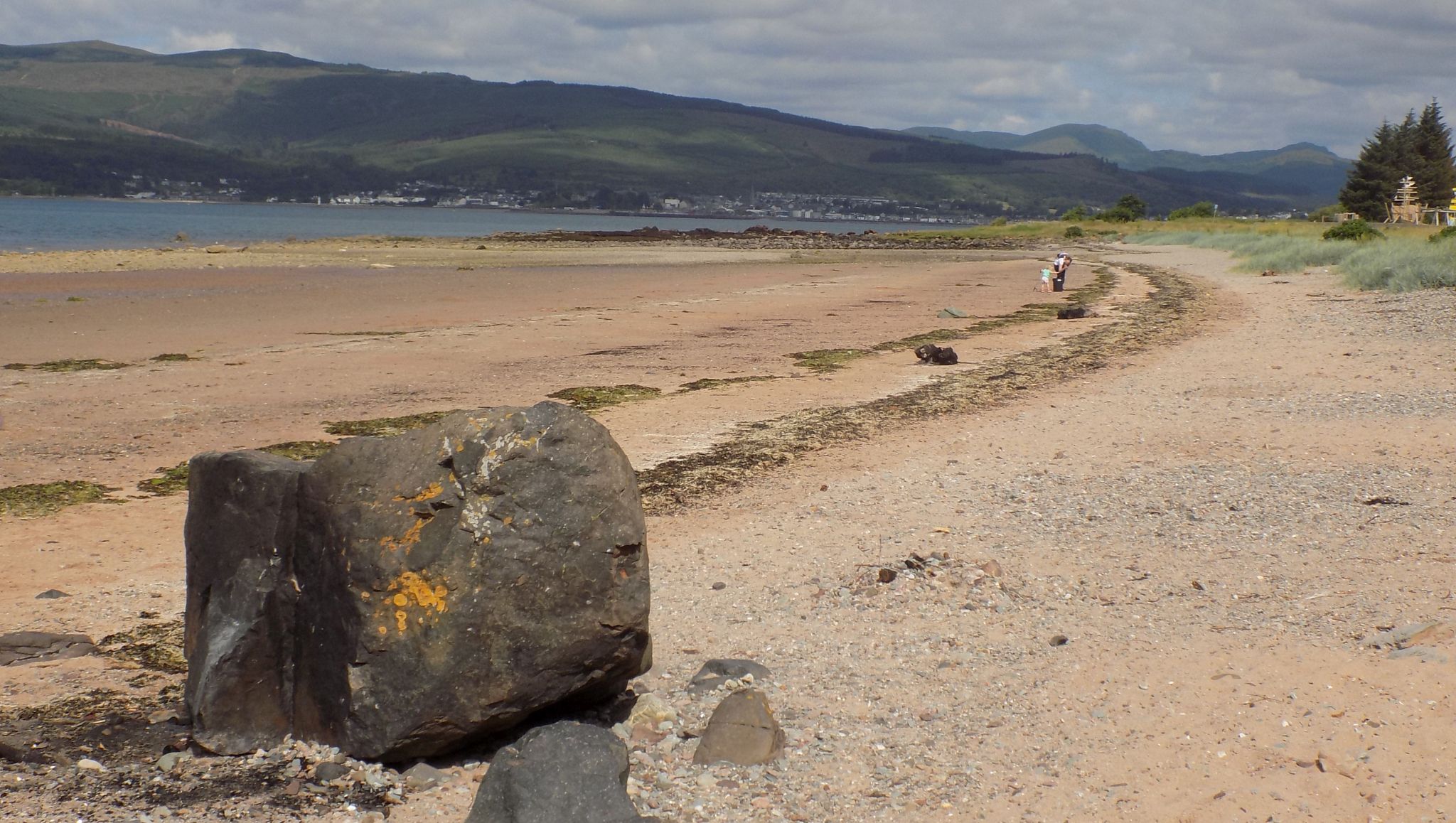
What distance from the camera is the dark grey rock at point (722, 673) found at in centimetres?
506

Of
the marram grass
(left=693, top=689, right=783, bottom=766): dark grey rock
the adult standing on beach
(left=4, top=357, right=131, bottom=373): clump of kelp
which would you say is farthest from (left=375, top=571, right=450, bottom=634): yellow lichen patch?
the adult standing on beach

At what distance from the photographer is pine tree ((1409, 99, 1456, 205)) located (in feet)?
232

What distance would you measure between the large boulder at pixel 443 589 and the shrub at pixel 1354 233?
42.9 meters

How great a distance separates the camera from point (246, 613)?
4.62 meters

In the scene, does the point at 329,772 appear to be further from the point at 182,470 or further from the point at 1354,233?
the point at 1354,233

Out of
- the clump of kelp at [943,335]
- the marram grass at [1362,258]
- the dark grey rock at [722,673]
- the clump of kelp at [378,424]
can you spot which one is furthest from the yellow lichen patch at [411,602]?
the marram grass at [1362,258]

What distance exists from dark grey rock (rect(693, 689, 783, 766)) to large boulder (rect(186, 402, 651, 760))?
1.41 ft

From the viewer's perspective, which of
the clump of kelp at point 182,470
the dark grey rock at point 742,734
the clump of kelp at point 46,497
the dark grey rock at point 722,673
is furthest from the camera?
the clump of kelp at point 182,470

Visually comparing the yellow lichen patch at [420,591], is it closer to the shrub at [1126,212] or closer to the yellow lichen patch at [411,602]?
the yellow lichen patch at [411,602]

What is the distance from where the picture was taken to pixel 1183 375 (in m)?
14.3

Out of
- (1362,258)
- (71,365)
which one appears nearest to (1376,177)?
(1362,258)

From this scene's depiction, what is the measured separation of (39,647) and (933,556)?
436 cm

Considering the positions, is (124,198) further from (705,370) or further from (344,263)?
(705,370)

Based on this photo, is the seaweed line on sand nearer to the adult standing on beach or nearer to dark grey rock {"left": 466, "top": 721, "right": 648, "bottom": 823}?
dark grey rock {"left": 466, "top": 721, "right": 648, "bottom": 823}
